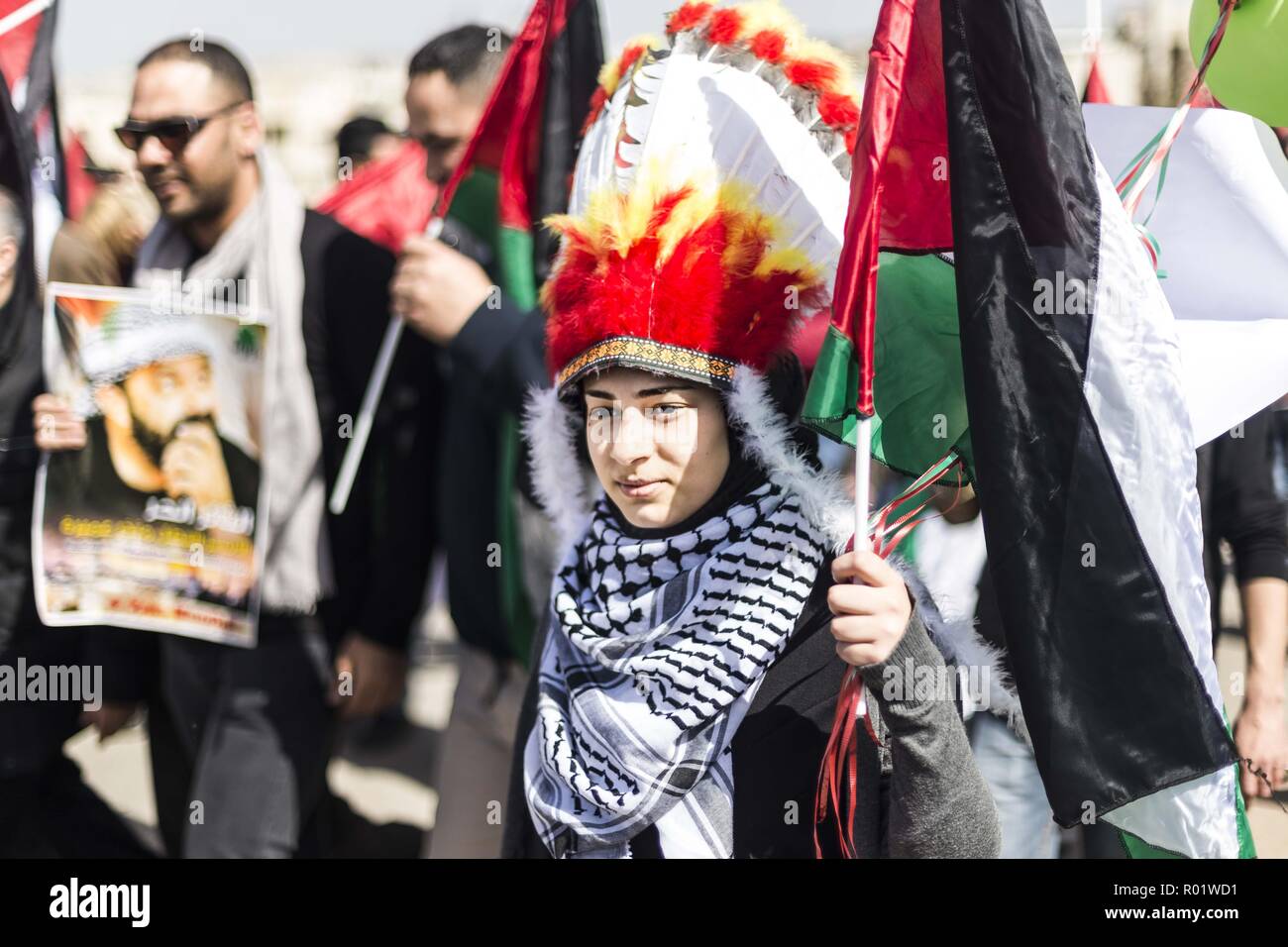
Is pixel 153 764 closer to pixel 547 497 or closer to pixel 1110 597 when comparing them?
pixel 547 497

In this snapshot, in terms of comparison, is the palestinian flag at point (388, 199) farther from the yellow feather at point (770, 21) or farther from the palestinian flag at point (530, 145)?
the yellow feather at point (770, 21)

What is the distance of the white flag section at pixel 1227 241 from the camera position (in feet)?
8.69

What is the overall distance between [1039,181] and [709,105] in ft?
2.09

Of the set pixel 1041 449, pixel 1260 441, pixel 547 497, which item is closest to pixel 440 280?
pixel 547 497

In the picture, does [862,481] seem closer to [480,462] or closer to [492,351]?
[492,351]

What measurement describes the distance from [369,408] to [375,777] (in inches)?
75.2

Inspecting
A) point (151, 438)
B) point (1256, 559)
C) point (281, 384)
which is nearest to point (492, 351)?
point (281, 384)

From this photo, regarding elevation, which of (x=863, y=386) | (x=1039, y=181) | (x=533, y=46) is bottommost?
(x=863, y=386)

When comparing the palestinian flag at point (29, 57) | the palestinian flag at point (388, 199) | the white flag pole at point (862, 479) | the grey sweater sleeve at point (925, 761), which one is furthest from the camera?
the palestinian flag at point (388, 199)

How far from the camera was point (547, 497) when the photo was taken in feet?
9.57

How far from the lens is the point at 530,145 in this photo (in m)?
3.43

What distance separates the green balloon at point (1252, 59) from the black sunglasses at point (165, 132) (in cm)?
253

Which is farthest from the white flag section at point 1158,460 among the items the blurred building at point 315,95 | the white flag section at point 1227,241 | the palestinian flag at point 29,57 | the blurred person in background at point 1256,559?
the palestinian flag at point 29,57

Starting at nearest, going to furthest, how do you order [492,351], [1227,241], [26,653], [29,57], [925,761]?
[925,761] → [1227,241] → [492,351] → [29,57] → [26,653]
